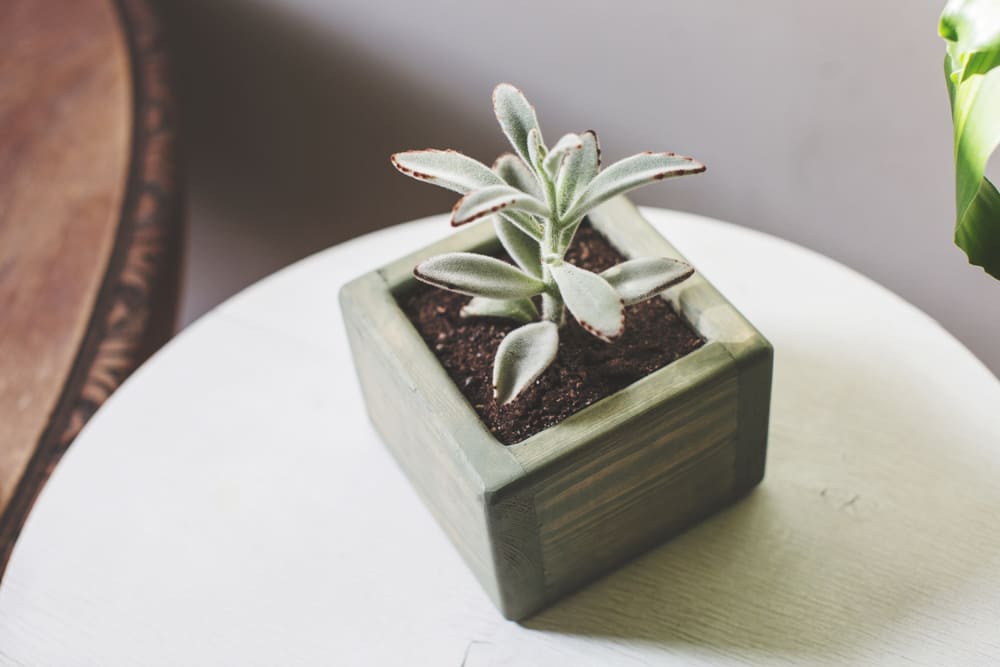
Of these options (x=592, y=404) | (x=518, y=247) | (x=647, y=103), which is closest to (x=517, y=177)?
(x=518, y=247)

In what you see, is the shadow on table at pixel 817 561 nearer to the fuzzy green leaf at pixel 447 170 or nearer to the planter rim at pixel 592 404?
the planter rim at pixel 592 404

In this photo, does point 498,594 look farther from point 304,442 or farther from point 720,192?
point 720,192

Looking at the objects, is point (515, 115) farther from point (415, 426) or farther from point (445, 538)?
point (445, 538)

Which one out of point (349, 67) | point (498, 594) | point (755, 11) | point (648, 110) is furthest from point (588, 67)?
point (498, 594)

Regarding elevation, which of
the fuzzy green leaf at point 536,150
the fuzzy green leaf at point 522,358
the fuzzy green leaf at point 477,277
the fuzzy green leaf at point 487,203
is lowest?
the fuzzy green leaf at point 522,358

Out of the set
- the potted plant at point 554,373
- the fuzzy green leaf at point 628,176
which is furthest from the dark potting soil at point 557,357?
the fuzzy green leaf at point 628,176

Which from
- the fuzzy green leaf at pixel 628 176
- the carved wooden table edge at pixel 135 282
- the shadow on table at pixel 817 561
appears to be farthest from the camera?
the carved wooden table edge at pixel 135 282
